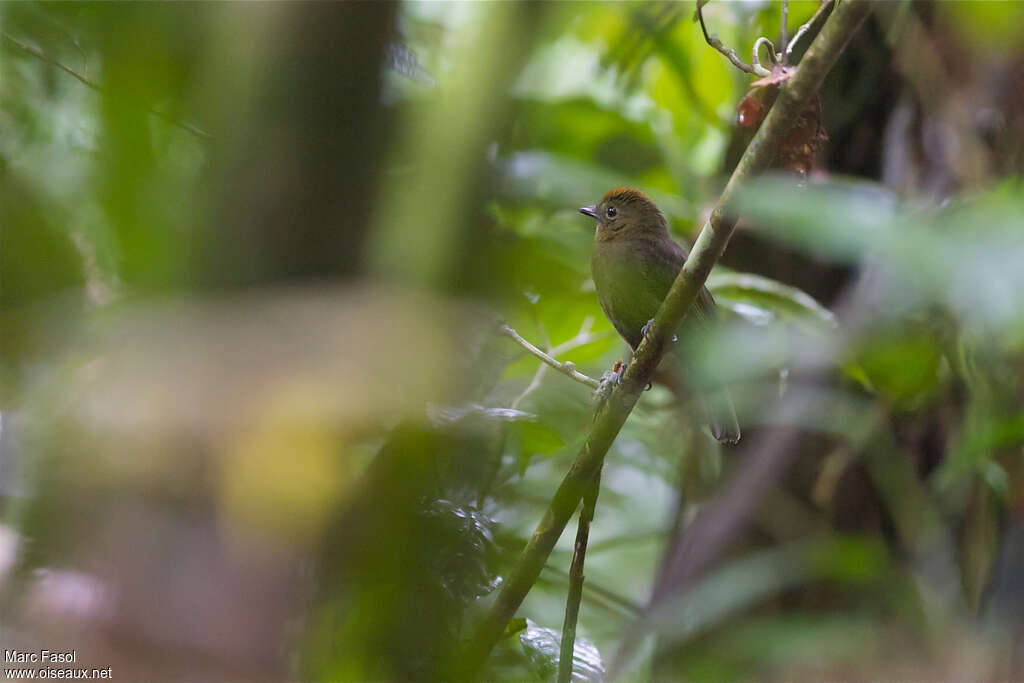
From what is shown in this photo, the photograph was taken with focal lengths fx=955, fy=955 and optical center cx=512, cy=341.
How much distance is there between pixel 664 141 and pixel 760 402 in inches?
43.7

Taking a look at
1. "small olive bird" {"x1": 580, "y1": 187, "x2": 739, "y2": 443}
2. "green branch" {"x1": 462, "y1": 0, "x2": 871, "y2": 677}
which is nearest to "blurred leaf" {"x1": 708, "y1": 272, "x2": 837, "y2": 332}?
"small olive bird" {"x1": 580, "y1": 187, "x2": 739, "y2": 443}

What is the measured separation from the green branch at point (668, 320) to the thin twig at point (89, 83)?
2.30ft

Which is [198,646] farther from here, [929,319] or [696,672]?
[929,319]

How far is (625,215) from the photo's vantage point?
3613mm

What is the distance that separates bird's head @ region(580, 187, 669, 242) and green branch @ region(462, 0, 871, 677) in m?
1.74

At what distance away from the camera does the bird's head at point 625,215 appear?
3.57 m

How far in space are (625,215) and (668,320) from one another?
1.97m

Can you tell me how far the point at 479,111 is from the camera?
110 centimetres

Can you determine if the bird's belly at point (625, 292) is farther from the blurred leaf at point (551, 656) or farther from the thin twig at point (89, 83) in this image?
the thin twig at point (89, 83)

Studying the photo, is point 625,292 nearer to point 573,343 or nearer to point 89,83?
point 573,343

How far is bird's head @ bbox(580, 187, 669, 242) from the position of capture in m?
3.57

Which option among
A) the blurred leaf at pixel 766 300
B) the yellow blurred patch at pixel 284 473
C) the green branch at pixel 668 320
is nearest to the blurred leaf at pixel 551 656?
the green branch at pixel 668 320

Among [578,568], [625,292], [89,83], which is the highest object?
[89,83]

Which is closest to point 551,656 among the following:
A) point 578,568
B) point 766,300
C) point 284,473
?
Answer: point 578,568
